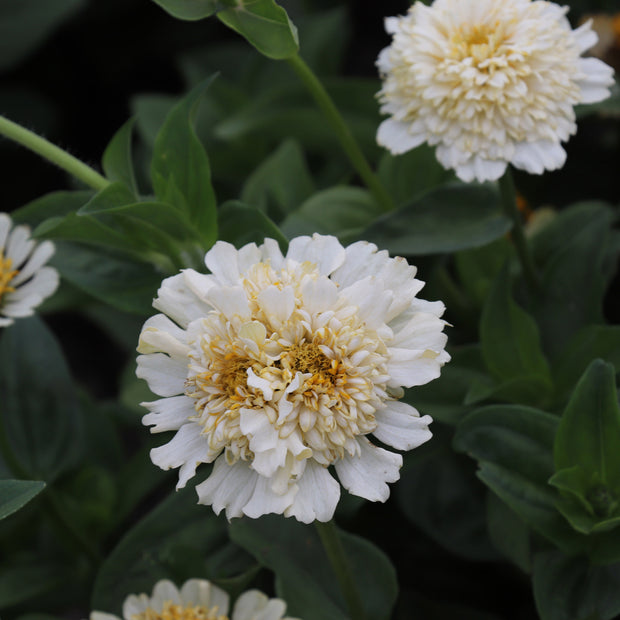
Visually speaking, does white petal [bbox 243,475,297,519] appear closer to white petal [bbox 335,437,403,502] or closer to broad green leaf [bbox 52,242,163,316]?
white petal [bbox 335,437,403,502]

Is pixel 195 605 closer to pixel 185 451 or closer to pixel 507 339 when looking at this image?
pixel 185 451

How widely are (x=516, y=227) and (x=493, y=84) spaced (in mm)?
179

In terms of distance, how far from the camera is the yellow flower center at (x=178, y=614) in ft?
2.22

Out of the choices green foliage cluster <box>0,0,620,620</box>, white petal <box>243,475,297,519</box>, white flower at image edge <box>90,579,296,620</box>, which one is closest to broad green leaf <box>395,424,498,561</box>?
green foliage cluster <box>0,0,620,620</box>

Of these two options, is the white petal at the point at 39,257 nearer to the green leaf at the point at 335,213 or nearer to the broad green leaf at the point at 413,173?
the green leaf at the point at 335,213

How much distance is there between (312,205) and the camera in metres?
0.91

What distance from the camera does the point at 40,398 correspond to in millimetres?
957

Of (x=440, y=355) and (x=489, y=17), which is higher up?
(x=489, y=17)

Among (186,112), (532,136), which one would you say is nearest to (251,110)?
(186,112)

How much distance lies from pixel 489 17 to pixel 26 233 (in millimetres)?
500

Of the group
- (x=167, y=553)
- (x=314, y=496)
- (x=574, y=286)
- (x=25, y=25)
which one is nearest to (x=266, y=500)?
(x=314, y=496)

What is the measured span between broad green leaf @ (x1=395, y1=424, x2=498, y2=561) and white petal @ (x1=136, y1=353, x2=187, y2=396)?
1.13 ft

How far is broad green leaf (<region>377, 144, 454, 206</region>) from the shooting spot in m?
0.95

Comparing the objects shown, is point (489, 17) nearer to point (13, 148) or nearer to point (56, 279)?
point (56, 279)
